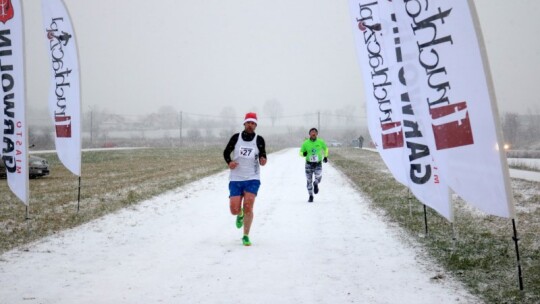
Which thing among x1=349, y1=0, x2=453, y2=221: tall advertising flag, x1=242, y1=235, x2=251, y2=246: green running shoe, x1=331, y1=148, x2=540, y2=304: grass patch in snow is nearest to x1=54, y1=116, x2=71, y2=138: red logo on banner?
x1=242, y1=235, x2=251, y2=246: green running shoe

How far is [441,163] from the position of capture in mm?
6312

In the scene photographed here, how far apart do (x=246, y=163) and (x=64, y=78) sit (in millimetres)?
6765

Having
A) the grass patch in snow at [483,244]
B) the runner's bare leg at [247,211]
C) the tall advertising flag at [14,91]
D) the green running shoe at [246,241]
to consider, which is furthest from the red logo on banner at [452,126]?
the tall advertising flag at [14,91]

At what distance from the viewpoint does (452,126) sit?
590 centimetres

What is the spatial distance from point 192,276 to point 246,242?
2032mm

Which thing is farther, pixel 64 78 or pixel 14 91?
pixel 64 78

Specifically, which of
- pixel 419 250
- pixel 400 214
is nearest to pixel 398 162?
pixel 400 214

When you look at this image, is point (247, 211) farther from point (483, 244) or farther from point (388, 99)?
point (388, 99)

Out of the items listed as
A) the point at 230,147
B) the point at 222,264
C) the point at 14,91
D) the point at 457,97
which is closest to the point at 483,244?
the point at 457,97

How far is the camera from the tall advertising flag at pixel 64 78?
11875 millimetres

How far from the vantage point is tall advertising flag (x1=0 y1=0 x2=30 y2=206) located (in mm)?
10164

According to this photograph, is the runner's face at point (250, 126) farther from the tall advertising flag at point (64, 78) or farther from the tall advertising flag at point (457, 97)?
the tall advertising flag at point (64, 78)

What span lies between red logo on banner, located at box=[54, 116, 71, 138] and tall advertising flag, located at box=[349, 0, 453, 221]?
801cm

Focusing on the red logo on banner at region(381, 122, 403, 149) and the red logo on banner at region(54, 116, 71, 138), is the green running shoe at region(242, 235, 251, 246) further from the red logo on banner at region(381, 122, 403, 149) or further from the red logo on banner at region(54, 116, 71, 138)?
the red logo on banner at region(54, 116, 71, 138)
